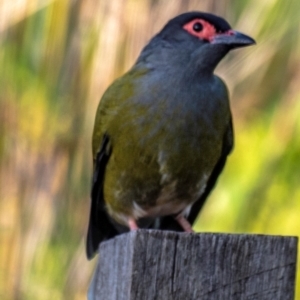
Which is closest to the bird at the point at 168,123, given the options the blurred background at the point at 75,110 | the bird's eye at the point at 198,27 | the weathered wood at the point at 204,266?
the bird's eye at the point at 198,27

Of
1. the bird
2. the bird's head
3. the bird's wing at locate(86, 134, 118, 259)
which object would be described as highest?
the bird's head

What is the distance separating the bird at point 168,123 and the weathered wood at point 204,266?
5.65 feet

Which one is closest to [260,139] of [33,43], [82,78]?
[82,78]

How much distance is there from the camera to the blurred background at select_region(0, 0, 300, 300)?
4.03 m

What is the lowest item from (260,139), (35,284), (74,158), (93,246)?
(35,284)

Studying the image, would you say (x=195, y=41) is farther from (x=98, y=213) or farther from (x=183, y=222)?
(x=98, y=213)

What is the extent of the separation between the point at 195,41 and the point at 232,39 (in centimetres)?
22

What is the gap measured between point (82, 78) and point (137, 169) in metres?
0.61

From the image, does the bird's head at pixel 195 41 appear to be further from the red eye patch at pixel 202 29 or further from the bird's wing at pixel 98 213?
the bird's wing at pixel 98 213

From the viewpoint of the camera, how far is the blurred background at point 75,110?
13.2ft

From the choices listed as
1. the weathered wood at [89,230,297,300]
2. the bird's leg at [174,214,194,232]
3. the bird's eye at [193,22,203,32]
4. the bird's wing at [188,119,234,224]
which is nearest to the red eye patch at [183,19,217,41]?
the bird's eye at [193,22,203,32]

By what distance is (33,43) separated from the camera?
4.18 metres

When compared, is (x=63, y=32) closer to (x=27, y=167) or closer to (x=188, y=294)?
(x=27, y=167)

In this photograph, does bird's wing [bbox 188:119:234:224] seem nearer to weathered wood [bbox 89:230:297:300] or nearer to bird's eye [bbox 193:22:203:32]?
bird's eye [bbox 193:22:203:32]
